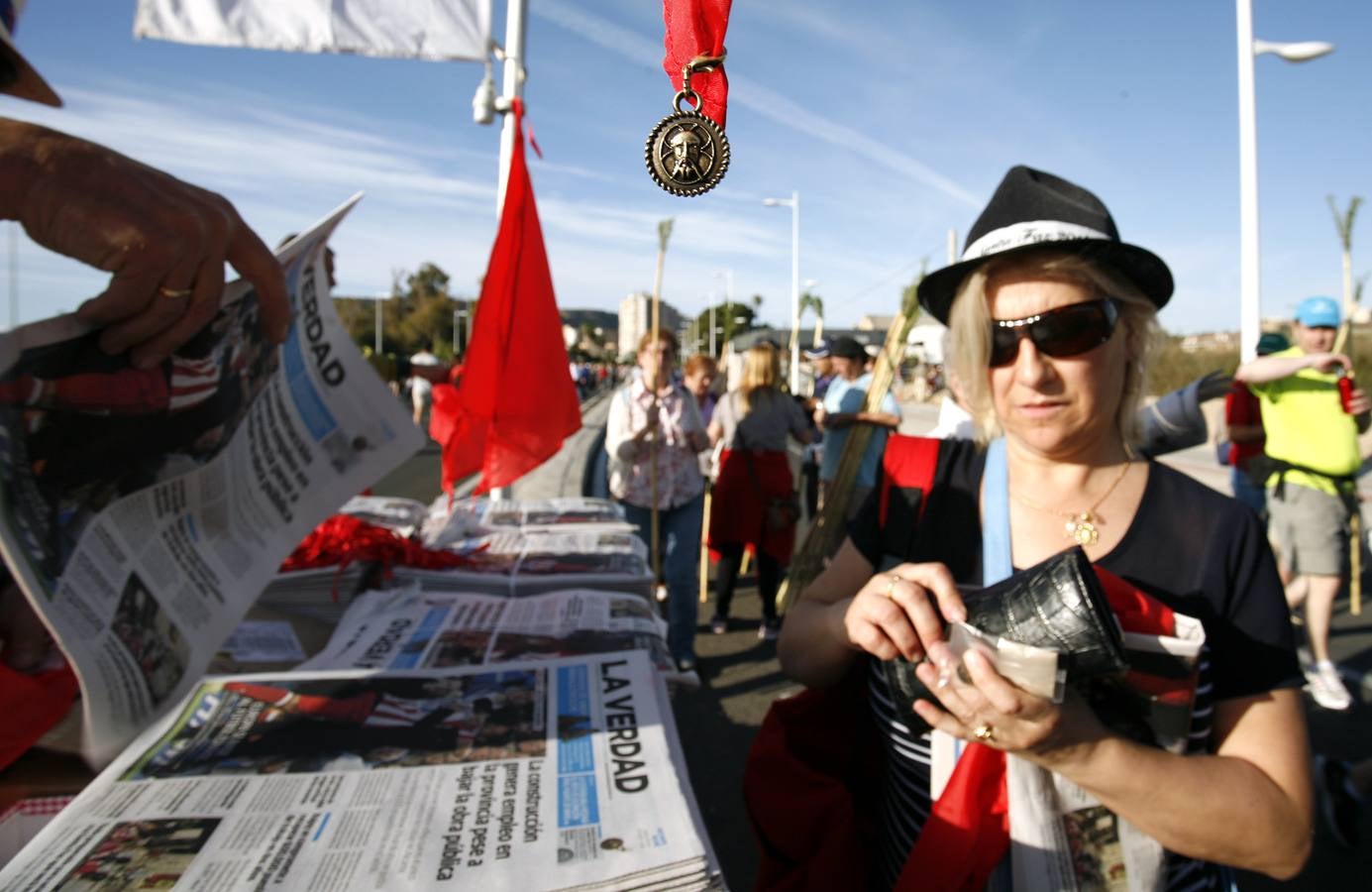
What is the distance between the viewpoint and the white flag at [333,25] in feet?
6.91

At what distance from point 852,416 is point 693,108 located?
4.90 m

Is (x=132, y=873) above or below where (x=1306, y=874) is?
above

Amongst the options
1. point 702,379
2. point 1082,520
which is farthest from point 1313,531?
point 702,379

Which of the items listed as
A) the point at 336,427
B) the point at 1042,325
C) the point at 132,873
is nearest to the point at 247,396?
the point at 336,427

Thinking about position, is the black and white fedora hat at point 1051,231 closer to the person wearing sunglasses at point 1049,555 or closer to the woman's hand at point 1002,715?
the person wearing sunglasses at point 1049,555

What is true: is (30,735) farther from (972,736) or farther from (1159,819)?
(1159,819)

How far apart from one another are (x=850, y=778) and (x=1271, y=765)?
63 centimetres

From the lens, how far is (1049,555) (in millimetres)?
1388

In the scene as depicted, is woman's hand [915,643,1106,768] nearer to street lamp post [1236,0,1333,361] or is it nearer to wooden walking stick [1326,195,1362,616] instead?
wooden walking stick [1326,195,1362,616]

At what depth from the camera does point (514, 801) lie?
1073 mm

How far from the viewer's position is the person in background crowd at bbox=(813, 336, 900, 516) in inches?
197

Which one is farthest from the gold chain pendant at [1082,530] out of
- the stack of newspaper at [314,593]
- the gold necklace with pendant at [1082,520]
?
the stack of newspaper at [314,593]

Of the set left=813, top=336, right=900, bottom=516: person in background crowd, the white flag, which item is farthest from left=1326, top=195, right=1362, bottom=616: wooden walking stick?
the white flag

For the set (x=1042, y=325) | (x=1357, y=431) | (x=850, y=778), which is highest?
(x=1042, y=325)
